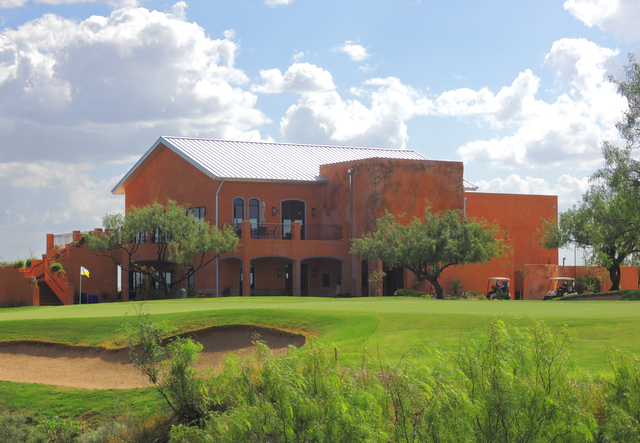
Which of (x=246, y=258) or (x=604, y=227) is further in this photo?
(x=246, y=258)

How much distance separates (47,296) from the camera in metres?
37.4

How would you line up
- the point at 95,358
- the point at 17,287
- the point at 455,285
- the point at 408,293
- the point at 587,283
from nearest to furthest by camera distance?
the point at 95,358 < the point at 408,293 < the point at 17,287 < the point at 455,285 < the point at 587,283

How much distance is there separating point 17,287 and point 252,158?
1556 centimetres

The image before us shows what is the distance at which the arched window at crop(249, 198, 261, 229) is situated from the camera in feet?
129

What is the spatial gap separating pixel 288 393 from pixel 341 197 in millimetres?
32782

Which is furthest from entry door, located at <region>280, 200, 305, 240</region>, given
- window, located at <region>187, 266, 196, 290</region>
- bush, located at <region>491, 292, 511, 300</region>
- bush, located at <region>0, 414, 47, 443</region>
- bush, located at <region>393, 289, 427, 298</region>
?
bush, located at <region>0, 414, 47, 443</region>

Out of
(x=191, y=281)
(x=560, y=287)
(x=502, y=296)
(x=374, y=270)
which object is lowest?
(x=502, y=296)

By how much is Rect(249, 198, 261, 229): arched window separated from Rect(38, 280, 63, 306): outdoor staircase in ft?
37.3

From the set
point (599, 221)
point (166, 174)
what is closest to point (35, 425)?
point (599, 221)

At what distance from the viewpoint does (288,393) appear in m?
7.10

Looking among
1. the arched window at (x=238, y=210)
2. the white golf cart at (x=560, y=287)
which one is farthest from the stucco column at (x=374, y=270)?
the white golf cart at (x=560, y=287)

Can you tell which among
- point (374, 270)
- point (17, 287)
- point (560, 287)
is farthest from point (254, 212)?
point (560, 287)

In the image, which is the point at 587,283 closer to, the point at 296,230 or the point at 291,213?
the point at 291,213

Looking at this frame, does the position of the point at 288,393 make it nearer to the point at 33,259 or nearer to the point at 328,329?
the point at 328,329
